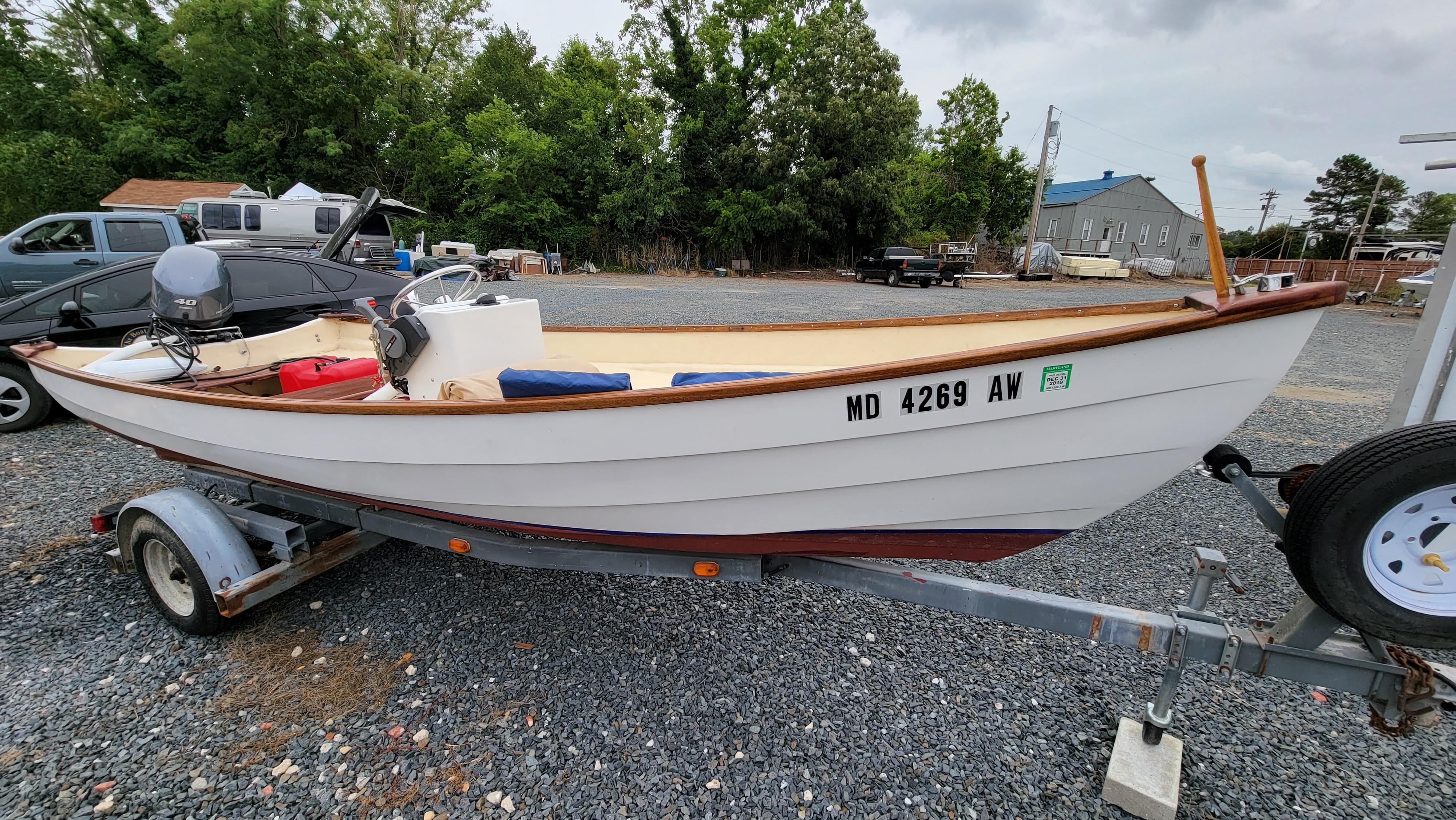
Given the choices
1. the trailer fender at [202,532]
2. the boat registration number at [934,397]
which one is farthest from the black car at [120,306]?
the boat registration number at [934,397]

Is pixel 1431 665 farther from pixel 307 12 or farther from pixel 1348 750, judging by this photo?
pixel 307 12

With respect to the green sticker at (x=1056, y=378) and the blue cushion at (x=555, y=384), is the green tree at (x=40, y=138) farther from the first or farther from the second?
the green sticker at (x=1056, y=378)

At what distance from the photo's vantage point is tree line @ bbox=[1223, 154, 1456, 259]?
38000 mm

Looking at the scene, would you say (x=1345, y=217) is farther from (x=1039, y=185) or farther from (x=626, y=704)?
(x=626, y=704)

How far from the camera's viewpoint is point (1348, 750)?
76.7 inches

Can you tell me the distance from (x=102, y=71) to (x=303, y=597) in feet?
132

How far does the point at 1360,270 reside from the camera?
21.2 meters

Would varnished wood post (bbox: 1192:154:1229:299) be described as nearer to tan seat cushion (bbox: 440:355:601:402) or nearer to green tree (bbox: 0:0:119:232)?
tan seat cushion (bbox: 440:355:601:402)

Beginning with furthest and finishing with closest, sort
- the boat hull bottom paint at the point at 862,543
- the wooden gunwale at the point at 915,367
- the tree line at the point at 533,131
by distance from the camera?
the tree line at the point at 533,131 → the boat hull bottom paint at the point at 862,543 → the wooden gunwale at the point at 915,367

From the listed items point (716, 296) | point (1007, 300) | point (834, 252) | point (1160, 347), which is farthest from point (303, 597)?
point (834, 252)

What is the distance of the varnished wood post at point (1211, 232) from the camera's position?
4.84 ft

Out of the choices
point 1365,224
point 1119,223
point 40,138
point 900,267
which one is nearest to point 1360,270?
point 1365,224

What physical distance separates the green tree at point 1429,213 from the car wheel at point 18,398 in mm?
63399

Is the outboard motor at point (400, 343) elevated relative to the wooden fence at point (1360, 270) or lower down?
lower down
